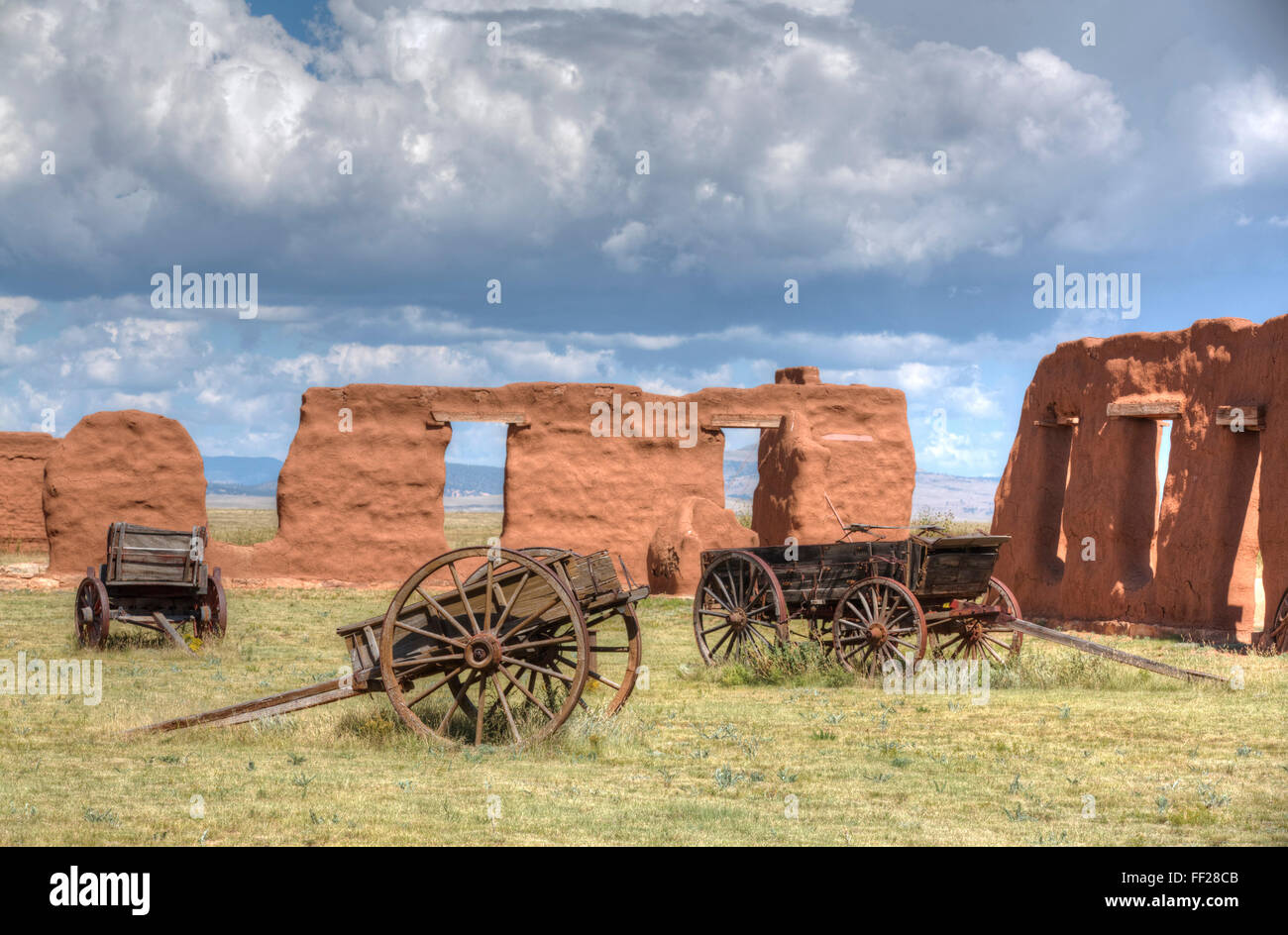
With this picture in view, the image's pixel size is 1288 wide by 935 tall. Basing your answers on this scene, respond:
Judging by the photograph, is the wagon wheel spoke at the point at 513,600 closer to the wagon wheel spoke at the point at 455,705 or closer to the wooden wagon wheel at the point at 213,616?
the wagon wheel spoke at the point at 455,705

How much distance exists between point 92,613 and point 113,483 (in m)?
9.37

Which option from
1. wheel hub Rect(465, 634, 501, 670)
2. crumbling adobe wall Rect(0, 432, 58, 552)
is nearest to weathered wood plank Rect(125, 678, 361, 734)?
wheel hub Rect(465, 634, 501, 670)

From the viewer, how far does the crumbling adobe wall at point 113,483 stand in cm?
2264

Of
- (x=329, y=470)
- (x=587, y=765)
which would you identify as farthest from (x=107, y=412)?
(x=587, y=765)

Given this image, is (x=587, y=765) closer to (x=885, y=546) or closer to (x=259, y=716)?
(x=259, y=716)

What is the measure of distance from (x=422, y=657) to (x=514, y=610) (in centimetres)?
70

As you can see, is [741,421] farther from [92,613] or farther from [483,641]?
[483,641]

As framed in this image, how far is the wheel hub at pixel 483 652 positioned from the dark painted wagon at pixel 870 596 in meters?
4.85

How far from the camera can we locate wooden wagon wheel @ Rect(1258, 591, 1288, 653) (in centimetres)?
1426

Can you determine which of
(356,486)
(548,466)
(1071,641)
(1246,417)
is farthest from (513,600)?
(356,486)

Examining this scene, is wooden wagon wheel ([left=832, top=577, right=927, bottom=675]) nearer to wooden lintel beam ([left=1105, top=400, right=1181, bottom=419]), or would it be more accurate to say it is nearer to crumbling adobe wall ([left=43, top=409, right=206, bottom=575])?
wooden lintel beam ([left=1105, top=400, right=1181, bottom=419])
